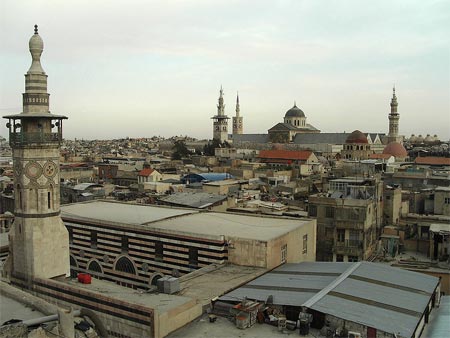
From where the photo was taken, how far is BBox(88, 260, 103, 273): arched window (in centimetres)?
2417

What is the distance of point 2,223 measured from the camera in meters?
33.1

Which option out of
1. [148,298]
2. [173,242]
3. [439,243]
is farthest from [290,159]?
[148,298]

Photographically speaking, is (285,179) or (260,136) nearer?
(285,179)

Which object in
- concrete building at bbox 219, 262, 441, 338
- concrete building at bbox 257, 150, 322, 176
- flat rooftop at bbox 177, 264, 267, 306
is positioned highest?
concrete building at bbox 257, 150, 322, 176

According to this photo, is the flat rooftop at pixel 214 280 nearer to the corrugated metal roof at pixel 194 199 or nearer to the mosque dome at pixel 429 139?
the corrugated metal roof at pixel 194 199

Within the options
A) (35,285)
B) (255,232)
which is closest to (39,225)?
(35,285)

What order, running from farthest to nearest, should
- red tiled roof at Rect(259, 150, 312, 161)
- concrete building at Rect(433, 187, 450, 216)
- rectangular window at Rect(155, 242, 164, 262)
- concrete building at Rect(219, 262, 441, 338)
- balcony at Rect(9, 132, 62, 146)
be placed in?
red tiled roof at Rect(259, 150, 312, 161) → concrete building at Rect(433, 187, 450, 216) → rectangular window at Rect(155, 242, 164, 262) → balcony at Rect(9, 132, 62, 146) → concrete building at Rect(219, 262, 441, 338)

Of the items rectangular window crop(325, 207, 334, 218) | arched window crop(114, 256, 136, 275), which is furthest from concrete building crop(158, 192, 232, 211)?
arched window crop(114, 256, 136, 275)

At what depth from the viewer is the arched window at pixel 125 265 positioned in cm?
2286

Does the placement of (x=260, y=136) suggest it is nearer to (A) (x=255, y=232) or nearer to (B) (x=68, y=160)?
(B) (x=68, y=160)

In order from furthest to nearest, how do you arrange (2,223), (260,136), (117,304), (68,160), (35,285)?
(260,136), (68,160), (2,223), (35,285), (117,304)

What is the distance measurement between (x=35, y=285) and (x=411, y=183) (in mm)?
35885

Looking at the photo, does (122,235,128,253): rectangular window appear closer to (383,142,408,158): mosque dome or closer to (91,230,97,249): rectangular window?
(91,230,97,249): rectangular window

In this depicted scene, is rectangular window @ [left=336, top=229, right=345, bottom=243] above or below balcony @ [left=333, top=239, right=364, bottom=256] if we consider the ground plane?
above
